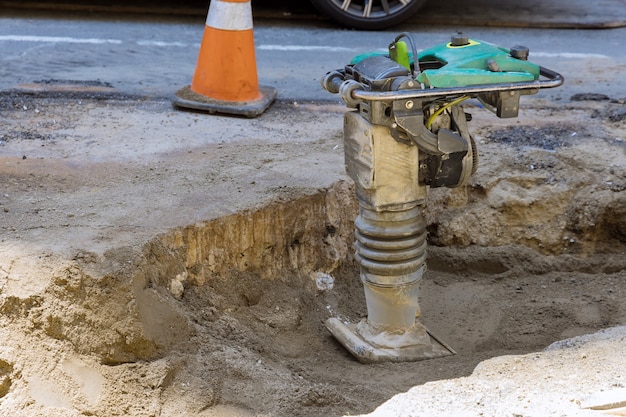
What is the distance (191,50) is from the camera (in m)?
6.38

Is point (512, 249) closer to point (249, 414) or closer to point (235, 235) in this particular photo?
point (235, 235)

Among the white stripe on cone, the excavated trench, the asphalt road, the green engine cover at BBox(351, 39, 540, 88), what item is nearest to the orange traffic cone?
the white stripe on cone

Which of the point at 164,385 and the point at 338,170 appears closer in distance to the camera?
the point at 164,385

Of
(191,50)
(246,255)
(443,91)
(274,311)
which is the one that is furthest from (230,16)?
(443,91)

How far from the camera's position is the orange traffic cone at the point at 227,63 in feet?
15.8

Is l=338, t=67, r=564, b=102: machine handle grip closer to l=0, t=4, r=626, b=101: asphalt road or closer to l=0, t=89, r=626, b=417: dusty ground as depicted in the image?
l=0, t=89, r=626, b=417: dusty ground

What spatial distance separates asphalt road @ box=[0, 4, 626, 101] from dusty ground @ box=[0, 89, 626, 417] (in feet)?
1.89

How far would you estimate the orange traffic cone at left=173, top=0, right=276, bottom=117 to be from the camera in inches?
190

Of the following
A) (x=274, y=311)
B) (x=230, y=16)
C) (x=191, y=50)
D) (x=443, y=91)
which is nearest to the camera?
(x=443, y=91)

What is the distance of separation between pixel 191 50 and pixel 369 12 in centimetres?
154

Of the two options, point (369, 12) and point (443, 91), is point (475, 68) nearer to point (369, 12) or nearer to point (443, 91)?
point (443, 91)

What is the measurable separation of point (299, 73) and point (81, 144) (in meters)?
2.06

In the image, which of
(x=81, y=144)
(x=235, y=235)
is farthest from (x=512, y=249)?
(x=81, y=144)

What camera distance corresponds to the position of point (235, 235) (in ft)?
11.5
